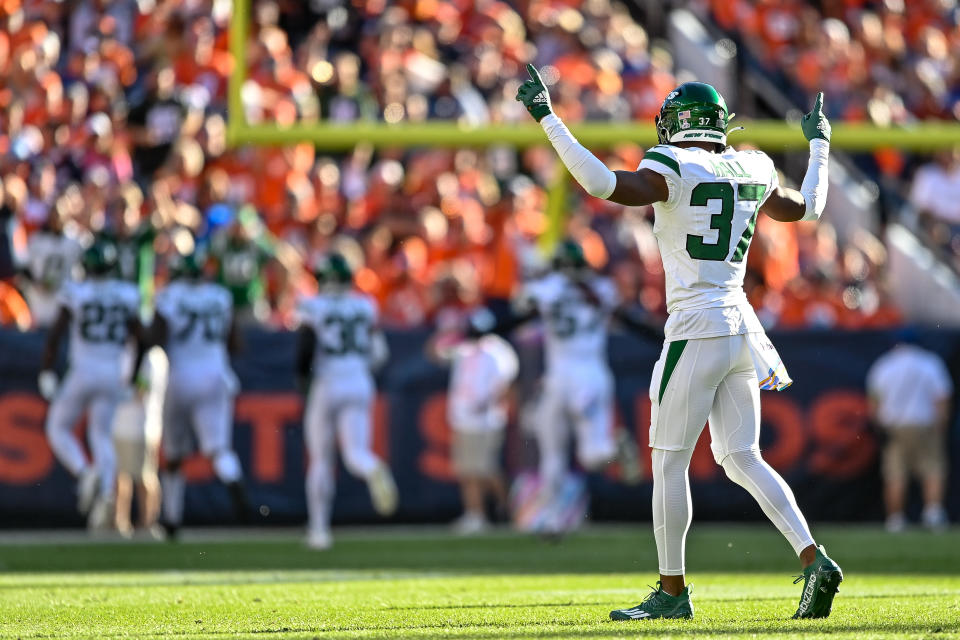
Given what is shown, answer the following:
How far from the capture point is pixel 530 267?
12688mm

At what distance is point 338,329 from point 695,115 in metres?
5.60

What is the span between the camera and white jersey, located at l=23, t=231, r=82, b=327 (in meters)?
12.1

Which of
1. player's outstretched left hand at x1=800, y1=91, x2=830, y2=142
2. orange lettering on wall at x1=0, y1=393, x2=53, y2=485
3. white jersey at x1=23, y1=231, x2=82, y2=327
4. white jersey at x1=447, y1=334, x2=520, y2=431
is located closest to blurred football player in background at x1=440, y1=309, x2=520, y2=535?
white jersey at x1=447, y1=334, x2=520, y2=431

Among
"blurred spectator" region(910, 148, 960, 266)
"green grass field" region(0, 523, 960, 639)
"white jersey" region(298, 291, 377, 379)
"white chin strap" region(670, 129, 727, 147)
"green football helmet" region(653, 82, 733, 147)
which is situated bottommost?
"green grass field" region(0, 523, 960, 639)

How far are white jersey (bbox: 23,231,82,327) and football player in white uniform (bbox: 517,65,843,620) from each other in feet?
23.2

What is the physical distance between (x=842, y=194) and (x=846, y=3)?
249 centimetres

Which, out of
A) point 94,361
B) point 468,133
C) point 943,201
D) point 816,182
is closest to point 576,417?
point 468,133

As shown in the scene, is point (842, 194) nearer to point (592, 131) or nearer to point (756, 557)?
point (592, 131)

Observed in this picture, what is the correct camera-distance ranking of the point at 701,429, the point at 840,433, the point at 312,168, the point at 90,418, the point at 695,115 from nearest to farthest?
the point at 701,429
the point at 695,115
the point at 90,418
the point at 840,433
the point at 312,168

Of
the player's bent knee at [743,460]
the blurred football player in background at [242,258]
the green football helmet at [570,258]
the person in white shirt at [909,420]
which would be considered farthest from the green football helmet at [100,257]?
the player's bent knee at [743,460]

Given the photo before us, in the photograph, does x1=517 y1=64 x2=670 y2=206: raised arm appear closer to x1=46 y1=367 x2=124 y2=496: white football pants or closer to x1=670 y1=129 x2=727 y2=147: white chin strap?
x1=670 y1=129 x2=727 y2=147: white chin strap

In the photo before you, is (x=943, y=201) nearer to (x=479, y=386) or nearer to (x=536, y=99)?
(x=479, y=386)

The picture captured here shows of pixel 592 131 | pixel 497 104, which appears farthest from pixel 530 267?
pixel 497 104

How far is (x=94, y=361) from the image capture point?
1144 centimetres
